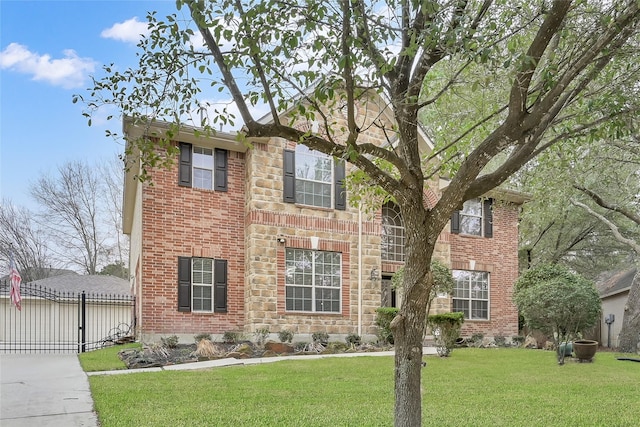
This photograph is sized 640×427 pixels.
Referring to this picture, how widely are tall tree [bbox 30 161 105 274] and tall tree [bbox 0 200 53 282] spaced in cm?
95

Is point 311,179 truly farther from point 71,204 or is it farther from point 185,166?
point 71,204

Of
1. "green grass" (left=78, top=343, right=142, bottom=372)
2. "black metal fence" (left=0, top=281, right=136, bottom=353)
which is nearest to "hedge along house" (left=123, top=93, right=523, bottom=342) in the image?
"green grass" (left=78, top=343, right=142, bottom=372)

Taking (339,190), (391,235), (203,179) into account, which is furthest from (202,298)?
(391,235)

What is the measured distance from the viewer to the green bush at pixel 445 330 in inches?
524

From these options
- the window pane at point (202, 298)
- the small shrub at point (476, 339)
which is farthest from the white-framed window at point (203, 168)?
the small shrub at point (476, 339)

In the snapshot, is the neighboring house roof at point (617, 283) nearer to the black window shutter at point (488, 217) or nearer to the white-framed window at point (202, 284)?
the black window shutter at point (488, 217)

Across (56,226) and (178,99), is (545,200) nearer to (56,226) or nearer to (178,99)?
(178,99)

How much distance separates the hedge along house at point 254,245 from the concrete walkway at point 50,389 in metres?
2.62

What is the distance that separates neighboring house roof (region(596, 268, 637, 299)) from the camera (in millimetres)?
22672

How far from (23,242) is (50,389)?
84.5ft

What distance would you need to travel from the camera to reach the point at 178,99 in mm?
4973

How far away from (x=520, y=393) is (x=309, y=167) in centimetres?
947

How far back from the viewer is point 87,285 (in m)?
25.2

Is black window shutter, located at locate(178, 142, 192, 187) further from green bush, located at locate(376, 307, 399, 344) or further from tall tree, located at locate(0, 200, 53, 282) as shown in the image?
tall tree, located at locate(0, 200, 53, 282)
